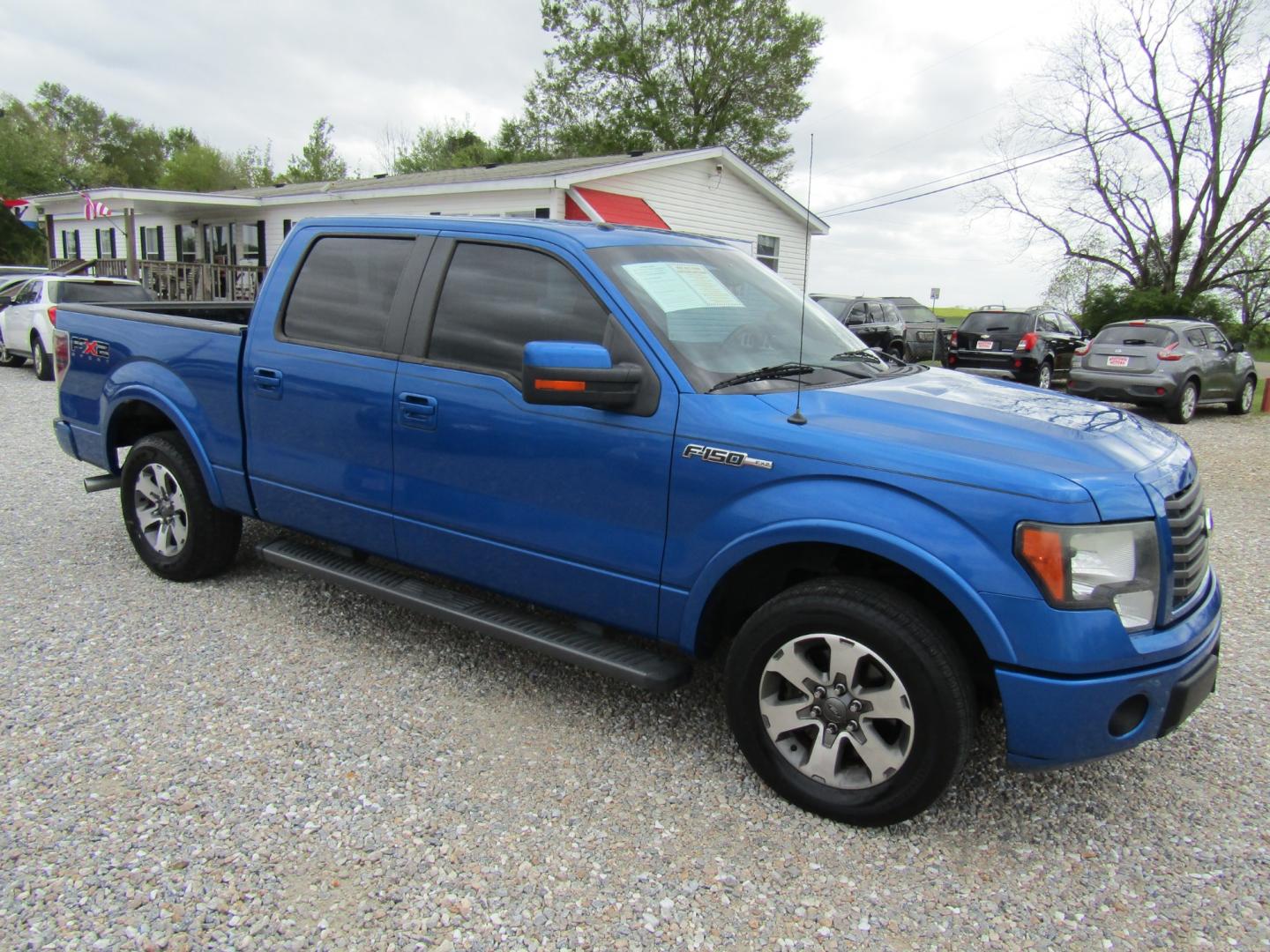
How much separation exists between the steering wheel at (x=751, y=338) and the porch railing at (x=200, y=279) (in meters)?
23.0

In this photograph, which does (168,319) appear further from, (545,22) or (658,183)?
(545,22)

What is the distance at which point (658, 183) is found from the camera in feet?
66.3

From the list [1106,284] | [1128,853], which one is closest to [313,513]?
[1128,853]

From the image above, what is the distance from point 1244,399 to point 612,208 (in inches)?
485

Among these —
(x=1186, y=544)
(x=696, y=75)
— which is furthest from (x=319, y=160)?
(x=1186, y=544)

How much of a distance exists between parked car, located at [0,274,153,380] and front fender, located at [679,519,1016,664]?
557 inches

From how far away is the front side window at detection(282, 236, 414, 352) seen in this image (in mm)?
3906

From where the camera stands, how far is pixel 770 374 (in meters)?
3.22

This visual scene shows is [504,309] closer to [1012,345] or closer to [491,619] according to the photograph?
[491,619]

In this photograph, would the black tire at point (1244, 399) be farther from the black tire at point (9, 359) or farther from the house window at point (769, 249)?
the black tire at point (9, 359)

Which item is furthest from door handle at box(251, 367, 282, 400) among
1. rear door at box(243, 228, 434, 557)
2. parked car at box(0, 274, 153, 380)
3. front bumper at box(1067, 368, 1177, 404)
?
front bumper at box(1067, 368, 1177, 404)

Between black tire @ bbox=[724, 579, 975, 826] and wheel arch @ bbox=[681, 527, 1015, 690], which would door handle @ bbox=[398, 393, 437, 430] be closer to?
wheel arch @ bbox=[681, 527, 1015, 690]

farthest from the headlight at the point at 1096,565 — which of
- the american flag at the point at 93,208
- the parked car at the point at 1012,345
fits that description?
the american flag at the point at 93,208

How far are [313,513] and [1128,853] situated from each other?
11.4 ft
